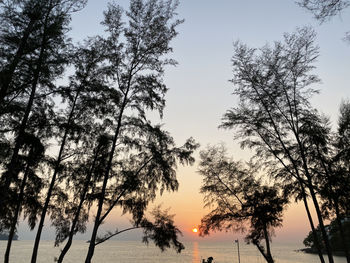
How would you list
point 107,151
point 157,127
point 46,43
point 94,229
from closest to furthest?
1. point 46,43
2. point 94,229
3. point 157,127
4. point 107,151

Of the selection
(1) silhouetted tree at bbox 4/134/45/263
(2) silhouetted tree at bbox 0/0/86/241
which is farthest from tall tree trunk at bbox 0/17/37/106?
(1) silhouetted tree at bbox 4/134/45/263

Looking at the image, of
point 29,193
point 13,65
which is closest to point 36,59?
point 13,65

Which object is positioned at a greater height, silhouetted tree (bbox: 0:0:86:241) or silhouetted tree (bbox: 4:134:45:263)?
silhouetted tree (bbox: 0:0:86:241)

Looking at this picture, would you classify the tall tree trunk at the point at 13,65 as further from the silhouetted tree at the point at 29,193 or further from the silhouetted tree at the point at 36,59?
the silhouetted tree at the point at 29,193

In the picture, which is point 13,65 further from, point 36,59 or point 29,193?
point 29,193

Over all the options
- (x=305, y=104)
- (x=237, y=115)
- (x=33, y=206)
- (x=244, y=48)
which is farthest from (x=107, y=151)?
(x=305, y=104)

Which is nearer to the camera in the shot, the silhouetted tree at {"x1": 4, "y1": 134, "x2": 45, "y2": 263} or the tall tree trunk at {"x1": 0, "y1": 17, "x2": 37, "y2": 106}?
the tall tree trunk at {"x1": 0, "y1": 17, "x2": 37, "y2": 106}

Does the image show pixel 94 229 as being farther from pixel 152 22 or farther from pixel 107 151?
pixel 152 22

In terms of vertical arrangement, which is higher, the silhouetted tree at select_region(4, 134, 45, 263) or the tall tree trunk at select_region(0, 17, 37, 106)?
the tall tree trunk at select_region(0, 17, 37, 106)

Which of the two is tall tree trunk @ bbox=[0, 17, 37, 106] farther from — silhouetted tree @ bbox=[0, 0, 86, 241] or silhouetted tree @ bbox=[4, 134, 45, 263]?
silhouetted tree @ bbox=[4, 134, 45, 263]

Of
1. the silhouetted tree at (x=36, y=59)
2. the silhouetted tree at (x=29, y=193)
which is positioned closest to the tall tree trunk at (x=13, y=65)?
the silhouetted tree at (x=36, y=59)

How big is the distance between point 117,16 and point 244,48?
6.80m

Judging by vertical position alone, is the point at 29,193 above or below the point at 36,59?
below

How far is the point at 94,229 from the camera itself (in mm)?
11062
